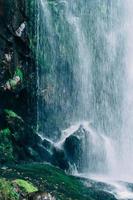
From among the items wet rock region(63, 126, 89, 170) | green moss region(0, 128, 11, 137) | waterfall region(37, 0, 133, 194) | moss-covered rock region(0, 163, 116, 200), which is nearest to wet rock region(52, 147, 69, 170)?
wet rock region(63, 126, 89, 170)

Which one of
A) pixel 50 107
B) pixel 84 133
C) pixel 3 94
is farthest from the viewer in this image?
pixel 50 107

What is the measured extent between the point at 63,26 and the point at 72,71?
308 centimetres

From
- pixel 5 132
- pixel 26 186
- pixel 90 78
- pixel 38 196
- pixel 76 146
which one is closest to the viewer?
pixel 38 196

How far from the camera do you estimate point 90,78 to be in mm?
35094

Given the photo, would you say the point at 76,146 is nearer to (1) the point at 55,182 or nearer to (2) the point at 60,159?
(2) the point at 60,159

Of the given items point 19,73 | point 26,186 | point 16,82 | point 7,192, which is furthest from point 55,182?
point 19,73

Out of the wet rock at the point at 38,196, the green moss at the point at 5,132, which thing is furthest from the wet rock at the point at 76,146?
the wet rock at the point at 38,196

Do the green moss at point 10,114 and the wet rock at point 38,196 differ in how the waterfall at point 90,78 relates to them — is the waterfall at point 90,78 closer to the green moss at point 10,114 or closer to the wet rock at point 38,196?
the green moss at point 10,114

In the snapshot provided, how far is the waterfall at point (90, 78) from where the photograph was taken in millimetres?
32125

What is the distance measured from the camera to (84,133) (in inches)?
1206

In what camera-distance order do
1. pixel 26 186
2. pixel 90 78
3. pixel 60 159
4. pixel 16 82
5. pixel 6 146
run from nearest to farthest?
pixel 26 186
pixel 6 146
pixel 60 159
pixel 16 82
pixel 90 78

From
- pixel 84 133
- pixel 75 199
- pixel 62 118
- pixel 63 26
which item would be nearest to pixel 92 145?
pixel 84 133

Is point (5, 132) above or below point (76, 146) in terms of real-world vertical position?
below

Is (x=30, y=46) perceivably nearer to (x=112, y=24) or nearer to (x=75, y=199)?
(x=112, y=24)
